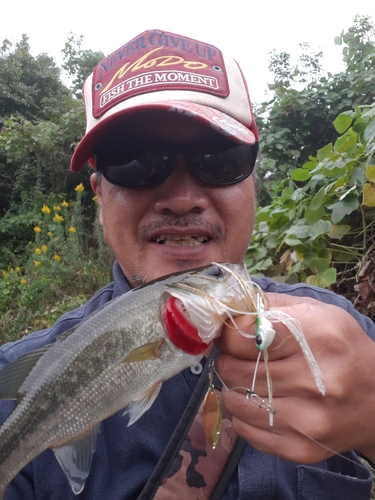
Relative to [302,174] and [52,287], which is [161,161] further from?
[52,287]

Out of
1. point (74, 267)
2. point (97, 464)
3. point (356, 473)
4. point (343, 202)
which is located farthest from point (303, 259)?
point (74, 267)

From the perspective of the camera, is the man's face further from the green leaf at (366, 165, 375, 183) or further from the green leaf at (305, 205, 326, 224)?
the green leaf at (305, 205, 326, 224)

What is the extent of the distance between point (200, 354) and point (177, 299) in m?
0.17

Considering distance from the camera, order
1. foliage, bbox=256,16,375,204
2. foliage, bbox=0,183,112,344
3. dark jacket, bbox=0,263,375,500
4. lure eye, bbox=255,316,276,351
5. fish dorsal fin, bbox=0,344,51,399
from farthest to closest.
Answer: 1. foliage, bbox=256,16,375,204
2. foliage, bbox=0,183,112,344
3. dark jacket, bbox=0,263,375,500
4. fish dorsal fin, bbox=0,344,51,399
5. lure eye, bbox=255,316,276,351

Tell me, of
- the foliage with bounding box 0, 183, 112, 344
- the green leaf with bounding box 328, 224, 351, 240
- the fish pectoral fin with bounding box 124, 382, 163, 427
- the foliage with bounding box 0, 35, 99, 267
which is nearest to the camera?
the fish pectoral fin with bounding box 124, 382, 163, 427

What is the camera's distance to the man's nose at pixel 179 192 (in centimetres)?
205

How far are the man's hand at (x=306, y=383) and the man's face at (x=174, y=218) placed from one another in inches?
33.2

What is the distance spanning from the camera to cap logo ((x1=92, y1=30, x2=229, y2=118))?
2094mm

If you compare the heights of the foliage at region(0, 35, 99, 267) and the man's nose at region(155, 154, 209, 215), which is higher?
the foliage at region(0, 35, 99, 267)

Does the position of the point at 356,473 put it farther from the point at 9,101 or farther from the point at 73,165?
the point at 9,101

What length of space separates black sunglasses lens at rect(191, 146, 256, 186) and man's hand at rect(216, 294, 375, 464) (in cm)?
91

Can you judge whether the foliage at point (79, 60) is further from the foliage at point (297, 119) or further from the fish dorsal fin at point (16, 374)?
the fish dorsal fin at point (16, 374)

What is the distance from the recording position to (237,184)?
7.14 ft

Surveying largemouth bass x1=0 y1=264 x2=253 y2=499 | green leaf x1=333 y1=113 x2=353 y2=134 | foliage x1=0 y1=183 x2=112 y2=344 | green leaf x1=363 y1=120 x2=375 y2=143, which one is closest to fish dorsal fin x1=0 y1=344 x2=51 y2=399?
largemouth bass x1=0 y1=264 x2=253 y2=499
